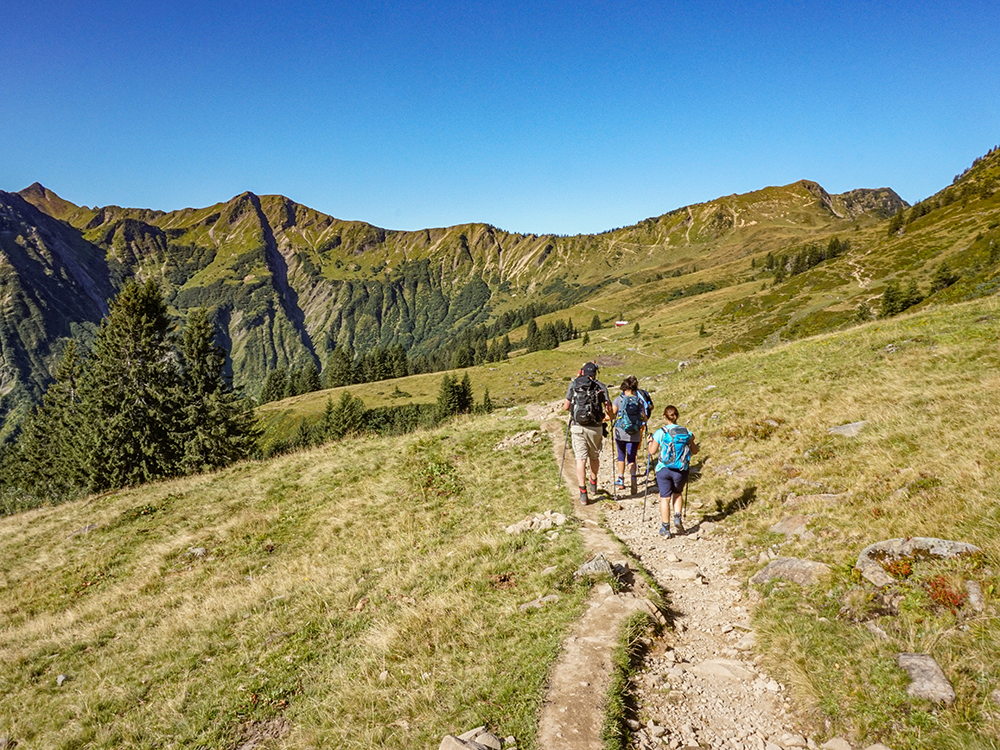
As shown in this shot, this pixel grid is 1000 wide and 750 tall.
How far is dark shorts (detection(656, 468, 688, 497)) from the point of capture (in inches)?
448

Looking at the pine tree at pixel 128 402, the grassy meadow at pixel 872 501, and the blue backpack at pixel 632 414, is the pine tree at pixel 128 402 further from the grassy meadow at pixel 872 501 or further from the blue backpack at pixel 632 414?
the grassy meadow at pixel 872 501

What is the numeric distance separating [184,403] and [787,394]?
40921mm

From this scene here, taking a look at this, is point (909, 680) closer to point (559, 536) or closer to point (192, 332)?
point (559, 536)

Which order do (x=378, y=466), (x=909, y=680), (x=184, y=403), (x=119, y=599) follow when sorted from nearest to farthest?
(x=909, y=680) < (x=119, y=599) < (x=378, y=466) < (x=184, y=403)

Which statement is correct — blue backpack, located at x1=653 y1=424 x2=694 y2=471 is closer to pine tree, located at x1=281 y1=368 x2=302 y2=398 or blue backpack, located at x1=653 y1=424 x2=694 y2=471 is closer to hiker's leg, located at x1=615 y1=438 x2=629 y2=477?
hiker's leg, located at x1=615 y1=438 x2=629 y2=477

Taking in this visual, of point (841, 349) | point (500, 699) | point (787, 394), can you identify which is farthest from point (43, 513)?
point (841, 349)

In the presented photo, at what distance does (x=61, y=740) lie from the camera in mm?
7961

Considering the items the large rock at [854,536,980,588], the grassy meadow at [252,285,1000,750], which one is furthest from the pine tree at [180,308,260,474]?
the large rock at [854,536,980,588]

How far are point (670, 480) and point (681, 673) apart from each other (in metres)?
5.15

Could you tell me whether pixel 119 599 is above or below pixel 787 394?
below

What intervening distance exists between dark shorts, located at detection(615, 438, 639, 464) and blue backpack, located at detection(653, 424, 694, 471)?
2.70 meters

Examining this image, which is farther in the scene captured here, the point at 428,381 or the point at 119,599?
the point at 428,381

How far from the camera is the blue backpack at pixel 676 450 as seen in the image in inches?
449

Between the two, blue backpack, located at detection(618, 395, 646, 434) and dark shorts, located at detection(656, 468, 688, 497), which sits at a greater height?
blue backpack, located at detection(618, 395, 646, 434)
